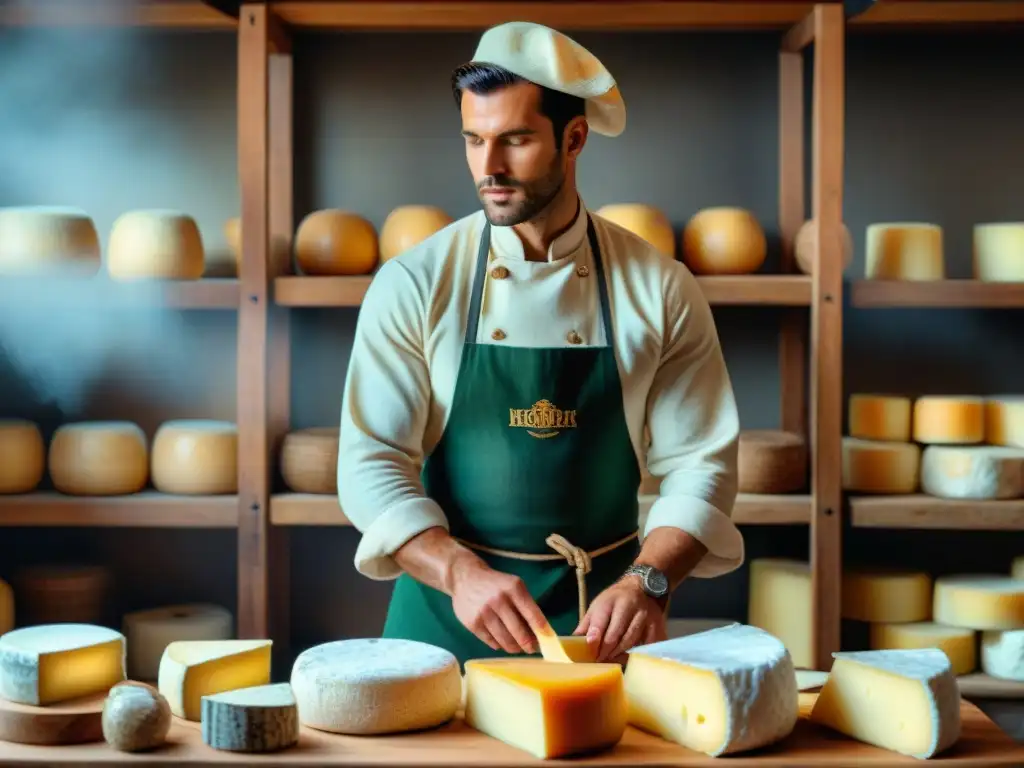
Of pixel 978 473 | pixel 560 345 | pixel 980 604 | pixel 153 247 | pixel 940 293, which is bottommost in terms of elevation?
pixel 980 604

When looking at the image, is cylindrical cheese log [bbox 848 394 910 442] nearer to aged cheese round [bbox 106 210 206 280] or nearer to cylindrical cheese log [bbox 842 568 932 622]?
cylindrical cheese log [bbox 842 568 932 622]

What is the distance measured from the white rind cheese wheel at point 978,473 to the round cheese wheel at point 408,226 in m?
1.28

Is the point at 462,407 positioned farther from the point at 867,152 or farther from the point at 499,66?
the point at 867,152

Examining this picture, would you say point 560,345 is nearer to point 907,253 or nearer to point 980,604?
point 907,253

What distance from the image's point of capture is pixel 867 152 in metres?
3.19

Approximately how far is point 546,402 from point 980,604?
143cm

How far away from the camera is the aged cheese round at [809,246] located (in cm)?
286

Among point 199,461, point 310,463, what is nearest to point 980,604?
point 310,463

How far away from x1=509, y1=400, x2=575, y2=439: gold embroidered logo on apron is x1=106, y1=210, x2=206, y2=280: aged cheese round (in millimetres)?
1261

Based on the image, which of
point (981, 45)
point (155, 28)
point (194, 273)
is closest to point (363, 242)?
point (194, 273)

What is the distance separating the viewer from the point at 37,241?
2812 millimetres

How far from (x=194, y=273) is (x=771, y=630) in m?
1.62

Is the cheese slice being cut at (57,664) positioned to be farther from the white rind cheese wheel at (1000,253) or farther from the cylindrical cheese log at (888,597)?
the white rind cheese wheel at (1000,253)

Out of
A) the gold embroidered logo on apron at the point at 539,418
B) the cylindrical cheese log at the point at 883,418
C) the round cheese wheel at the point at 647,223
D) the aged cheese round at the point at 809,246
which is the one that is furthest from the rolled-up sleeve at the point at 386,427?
the cylindrical cheese log at the point at 883,418
